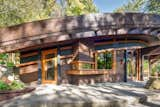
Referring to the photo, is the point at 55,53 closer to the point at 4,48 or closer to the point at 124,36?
the point at 4,48

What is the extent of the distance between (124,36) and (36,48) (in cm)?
557

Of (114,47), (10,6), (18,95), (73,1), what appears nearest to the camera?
(18,95)

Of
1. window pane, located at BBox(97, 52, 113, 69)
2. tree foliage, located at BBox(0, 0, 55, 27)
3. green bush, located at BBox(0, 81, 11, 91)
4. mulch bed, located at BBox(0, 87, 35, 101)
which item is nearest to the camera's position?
mulch bed, located at BBox(0, 87, 35, 101)

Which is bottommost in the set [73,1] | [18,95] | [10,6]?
[18,95]

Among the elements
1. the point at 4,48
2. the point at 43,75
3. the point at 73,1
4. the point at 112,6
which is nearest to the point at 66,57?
the point at 43,75

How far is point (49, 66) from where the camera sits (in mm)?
13844

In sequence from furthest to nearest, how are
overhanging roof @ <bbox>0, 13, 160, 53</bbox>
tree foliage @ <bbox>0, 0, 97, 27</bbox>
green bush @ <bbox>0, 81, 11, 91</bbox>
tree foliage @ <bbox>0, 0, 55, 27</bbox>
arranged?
1. tree foliage @ <bbox>0, 0, 97, 27</bbox>
2. tree foliage @ <bbox>0, 0, 55, 27</bbox>
3. overhanging roof @ <bbox>0, 13, 160, 53</bbox>
4. green bush @ <bbox>0, 81, 11, 91</bbox>

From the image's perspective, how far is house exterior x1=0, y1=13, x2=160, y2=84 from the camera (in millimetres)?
12172

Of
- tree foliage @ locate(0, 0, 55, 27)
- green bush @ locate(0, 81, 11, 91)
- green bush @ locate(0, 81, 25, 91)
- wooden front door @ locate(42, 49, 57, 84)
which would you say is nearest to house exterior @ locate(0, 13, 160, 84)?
wooden front door @ locate(42, 49, 57, 84)

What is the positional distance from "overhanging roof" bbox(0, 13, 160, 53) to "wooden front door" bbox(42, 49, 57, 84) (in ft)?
4.98

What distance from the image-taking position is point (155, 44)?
18.4 m

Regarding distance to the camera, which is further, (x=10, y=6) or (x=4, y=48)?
(x=10, y=6)

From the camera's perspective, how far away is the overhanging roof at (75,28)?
12039 mm

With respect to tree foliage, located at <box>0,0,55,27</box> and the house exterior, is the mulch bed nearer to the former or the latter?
the house exterior
